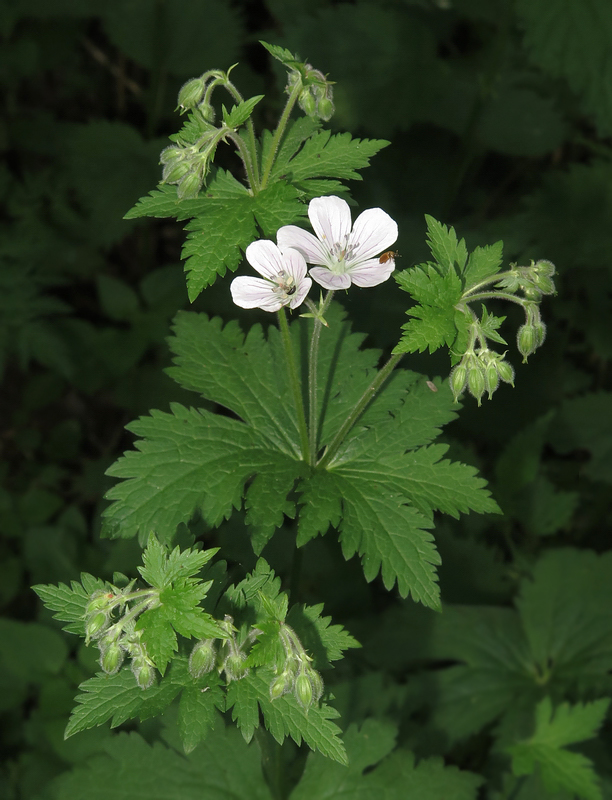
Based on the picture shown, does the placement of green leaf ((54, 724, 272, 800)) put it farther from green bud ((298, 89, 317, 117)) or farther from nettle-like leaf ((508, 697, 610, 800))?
green bud ((298, 89, 317, 117))

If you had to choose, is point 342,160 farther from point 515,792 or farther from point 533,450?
point 515,792

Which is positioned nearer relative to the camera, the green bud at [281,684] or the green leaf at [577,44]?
the green bud at [281,684]

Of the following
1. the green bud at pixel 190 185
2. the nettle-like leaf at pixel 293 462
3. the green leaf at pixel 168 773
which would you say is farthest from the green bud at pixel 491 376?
the green leaf at pixel 168 773

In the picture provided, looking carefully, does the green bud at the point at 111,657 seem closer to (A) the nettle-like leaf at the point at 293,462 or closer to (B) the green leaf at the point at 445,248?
(A) the nettle-like leaf at the point at 293,462

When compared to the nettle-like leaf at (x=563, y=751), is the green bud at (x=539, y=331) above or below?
above

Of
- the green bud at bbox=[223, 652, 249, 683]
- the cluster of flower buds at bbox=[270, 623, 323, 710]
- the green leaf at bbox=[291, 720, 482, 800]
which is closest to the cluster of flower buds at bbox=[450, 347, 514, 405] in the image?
the cluster of flower buds at bbox=[270, 623, 323, 710]
